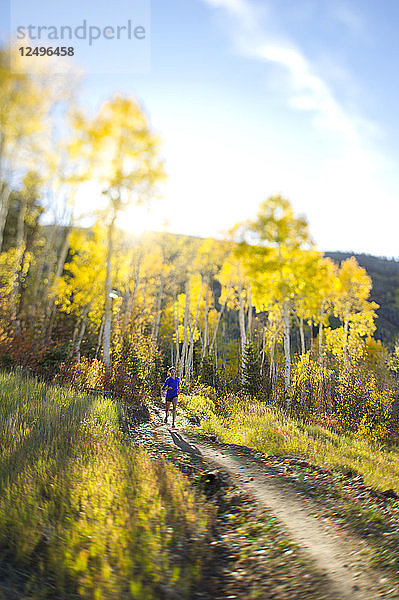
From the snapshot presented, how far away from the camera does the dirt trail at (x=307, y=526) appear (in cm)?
282

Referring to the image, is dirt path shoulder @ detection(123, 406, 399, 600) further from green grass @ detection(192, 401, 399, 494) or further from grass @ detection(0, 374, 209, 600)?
grass @ detection(0, 374, 209, 600)

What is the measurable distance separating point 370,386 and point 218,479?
971 centimetres

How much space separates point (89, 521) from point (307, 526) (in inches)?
102

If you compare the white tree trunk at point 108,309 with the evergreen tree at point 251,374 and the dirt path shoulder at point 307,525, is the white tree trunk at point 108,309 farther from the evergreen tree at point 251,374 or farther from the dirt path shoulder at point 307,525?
the evergreen tree at point 251,374

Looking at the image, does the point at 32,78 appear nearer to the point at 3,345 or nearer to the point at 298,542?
the point at 3,345

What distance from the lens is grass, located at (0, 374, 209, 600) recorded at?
8.24 feet

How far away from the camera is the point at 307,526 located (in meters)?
4.04

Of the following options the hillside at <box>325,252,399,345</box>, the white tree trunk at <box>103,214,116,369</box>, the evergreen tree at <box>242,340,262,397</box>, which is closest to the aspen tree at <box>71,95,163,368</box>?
the white tree trunk at <box>103,214,116,369</box>

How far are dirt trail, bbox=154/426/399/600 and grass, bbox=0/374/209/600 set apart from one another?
1.12m

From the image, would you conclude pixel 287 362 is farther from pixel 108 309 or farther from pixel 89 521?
pixel 89 521

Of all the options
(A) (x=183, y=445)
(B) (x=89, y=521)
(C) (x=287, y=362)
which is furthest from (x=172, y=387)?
(B) (x=89, y=521)

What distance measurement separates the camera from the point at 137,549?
112 inches

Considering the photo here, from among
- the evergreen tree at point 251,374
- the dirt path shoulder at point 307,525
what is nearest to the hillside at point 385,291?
the evergreen tree at point 251,374

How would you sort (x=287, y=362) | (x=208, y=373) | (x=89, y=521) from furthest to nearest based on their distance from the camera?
(x=208, y=373) < (x=287, y=362) < (x=89, y=521)
